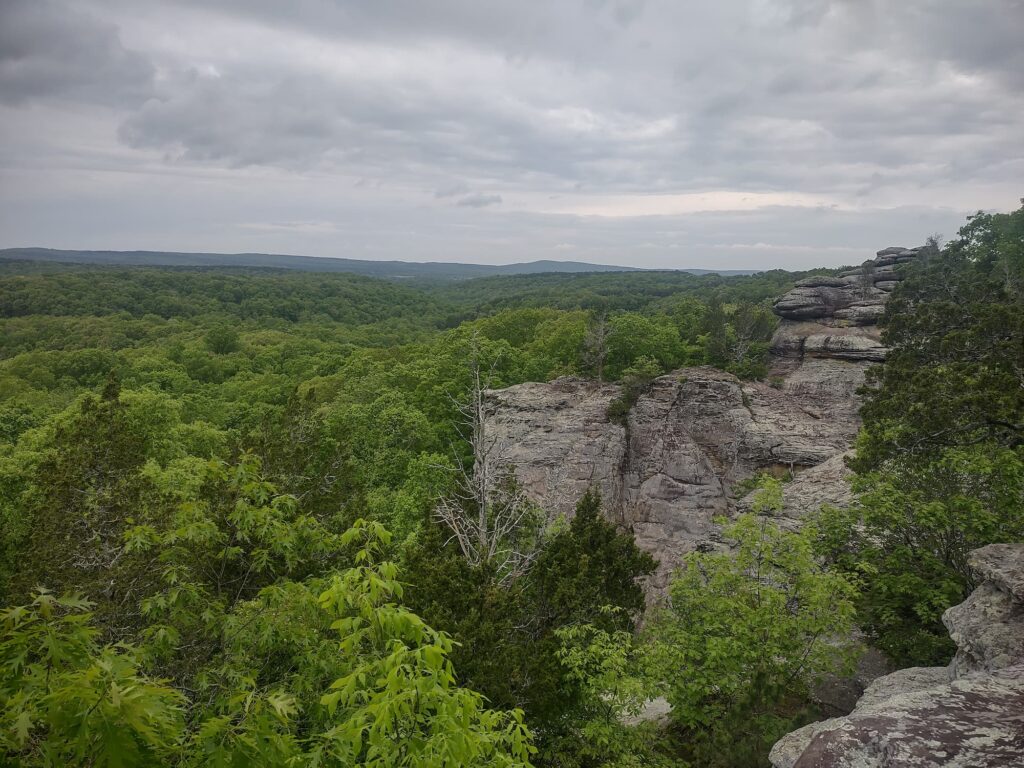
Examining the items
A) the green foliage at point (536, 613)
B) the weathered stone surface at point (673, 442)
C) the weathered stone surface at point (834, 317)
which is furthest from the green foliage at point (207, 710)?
the weathered stone surface at point (834, 317)

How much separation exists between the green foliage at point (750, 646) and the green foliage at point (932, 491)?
1.36 metres

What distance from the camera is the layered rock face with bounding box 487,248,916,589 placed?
86.3ft

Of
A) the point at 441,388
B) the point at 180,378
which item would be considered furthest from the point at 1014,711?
the point at 180,378

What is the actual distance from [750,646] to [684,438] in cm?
2182

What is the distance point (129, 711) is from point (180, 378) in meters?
58.0

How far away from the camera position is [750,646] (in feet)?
31.4

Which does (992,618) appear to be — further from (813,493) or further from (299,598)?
(813,493)

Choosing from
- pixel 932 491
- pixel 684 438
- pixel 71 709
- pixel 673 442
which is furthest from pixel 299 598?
pixel 684 438

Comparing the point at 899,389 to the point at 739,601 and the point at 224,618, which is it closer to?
the point at 739,601

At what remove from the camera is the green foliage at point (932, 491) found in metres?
11.2

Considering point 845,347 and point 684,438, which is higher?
point 845,347

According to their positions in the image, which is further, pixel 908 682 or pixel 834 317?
pixel 834 317

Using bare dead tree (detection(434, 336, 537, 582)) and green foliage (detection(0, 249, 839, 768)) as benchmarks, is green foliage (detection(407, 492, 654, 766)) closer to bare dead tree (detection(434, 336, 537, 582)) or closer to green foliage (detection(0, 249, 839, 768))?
green foliage (detection(0, 249, 839, 768))

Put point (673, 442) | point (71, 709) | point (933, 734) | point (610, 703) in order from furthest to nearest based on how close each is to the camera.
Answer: point (673, 442) < point (610, 703) < point (933, 734) < point (71, 709)
